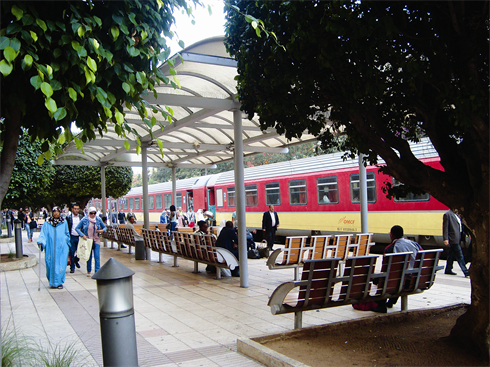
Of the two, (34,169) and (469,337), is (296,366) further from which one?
(34,169)

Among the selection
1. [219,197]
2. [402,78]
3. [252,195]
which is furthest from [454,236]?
[219,197]

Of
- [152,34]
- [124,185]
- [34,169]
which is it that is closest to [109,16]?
[152,34]

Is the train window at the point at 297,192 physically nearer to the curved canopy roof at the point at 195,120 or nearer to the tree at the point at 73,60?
the curved canopy roof at the point at 195,120

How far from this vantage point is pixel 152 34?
336 cm

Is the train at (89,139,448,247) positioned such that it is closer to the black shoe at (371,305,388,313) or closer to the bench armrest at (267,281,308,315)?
the black shoe at (371,305,388,313)

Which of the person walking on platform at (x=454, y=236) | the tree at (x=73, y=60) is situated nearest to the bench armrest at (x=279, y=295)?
the tree at (x=73, y=60)

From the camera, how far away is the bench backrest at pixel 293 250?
8.09 m

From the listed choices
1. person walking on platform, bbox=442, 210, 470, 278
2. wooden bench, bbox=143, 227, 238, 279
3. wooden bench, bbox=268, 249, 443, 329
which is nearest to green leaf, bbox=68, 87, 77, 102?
wooden bench, bbox=268, 249, 443, 329

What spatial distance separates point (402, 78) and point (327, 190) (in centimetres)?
1096

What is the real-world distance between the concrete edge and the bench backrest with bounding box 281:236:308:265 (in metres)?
3.62

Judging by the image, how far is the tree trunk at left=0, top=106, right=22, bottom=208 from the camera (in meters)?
3.13

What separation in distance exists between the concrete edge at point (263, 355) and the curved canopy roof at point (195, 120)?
2.29m

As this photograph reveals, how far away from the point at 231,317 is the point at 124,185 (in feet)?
71.9

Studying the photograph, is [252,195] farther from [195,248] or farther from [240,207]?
[240,207]
